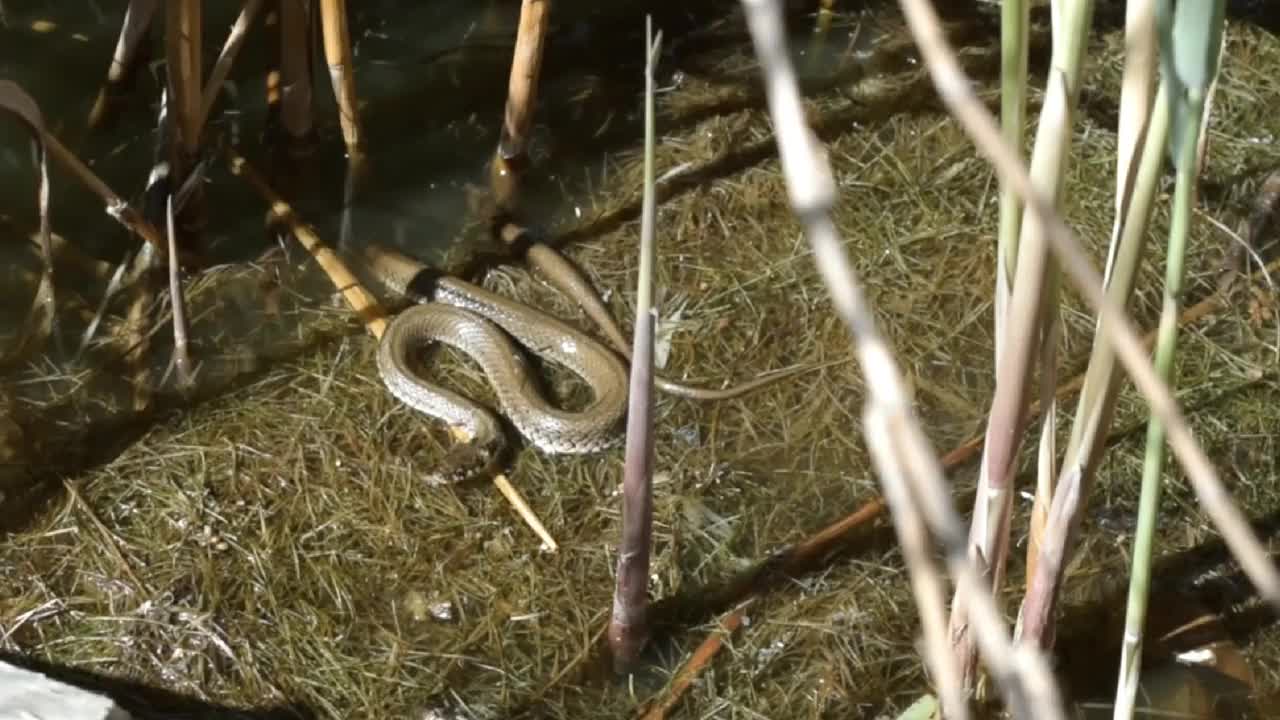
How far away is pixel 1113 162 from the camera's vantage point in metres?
4.11

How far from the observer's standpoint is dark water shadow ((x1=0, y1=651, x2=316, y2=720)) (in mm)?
2918

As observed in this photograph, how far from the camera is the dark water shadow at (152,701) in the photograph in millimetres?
2918

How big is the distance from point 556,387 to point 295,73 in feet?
3.45

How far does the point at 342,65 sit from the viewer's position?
12.0ft

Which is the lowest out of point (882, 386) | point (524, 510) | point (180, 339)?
point (524, 510)

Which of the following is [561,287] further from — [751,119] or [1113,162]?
[1113,162]

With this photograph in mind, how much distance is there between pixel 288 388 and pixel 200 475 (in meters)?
0.33

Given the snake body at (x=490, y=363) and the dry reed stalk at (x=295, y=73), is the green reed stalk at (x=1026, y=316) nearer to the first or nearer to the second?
the snake body at (x=490, y=363)

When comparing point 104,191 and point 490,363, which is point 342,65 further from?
point 490,363

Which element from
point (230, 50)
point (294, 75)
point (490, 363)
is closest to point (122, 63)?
point (294, 75)

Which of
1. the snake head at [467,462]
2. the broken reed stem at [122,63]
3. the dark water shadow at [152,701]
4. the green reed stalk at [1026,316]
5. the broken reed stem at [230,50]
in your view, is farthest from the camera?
the broken reed stem at [122,63]

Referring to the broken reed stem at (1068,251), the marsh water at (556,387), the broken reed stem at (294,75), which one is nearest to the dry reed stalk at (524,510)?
the marsh water at (556,387)

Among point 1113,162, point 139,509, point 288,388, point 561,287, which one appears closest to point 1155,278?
point 1113,162

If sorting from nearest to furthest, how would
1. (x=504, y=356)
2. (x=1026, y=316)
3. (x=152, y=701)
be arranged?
1. (x=1026, y=316)
2. (x=152, y=701)
3. (x=504, y=356)
